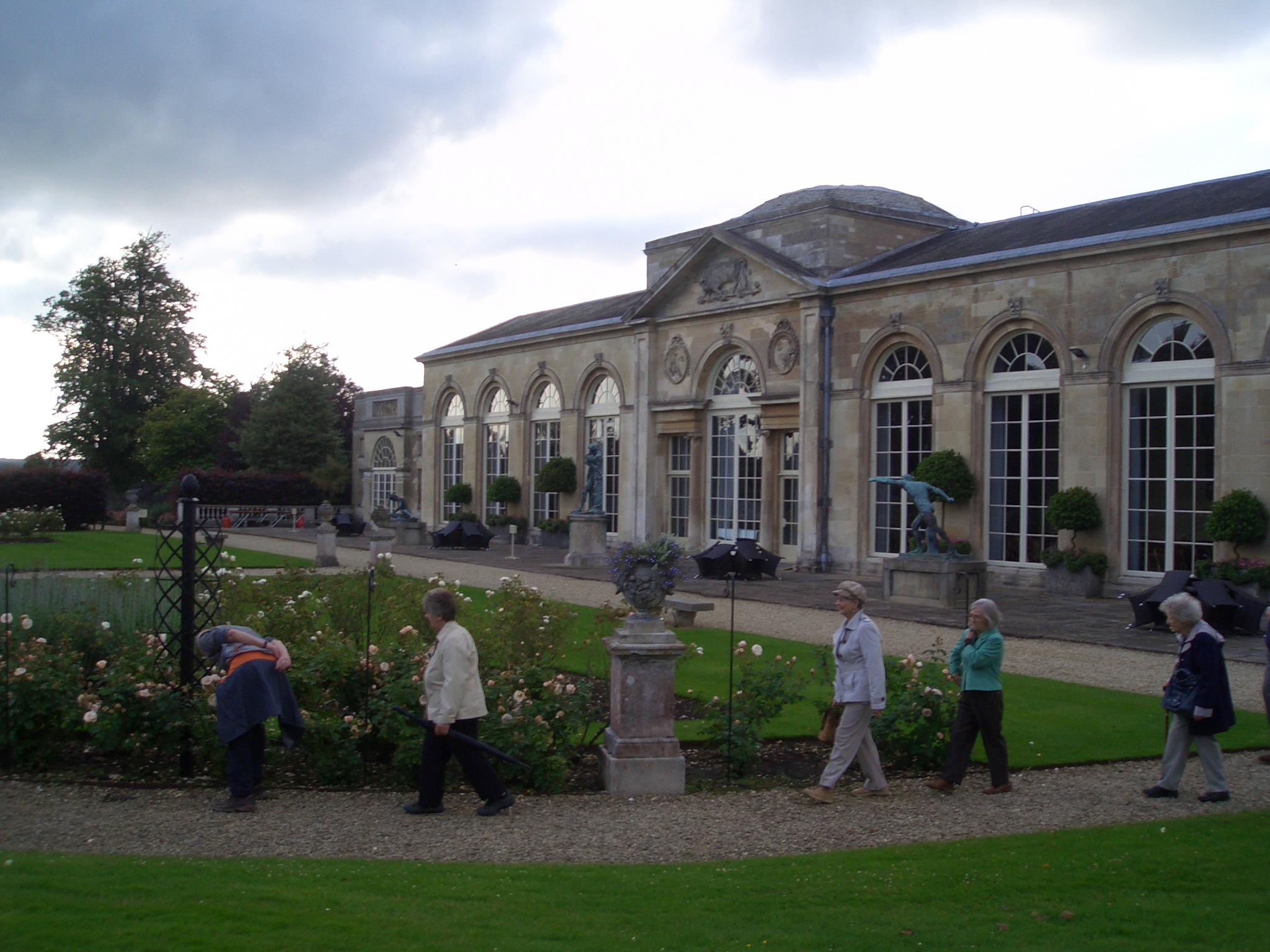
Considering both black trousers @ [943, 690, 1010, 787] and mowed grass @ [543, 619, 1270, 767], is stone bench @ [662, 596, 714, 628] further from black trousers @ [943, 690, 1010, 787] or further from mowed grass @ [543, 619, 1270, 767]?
black trousers @ [943, 690, 1010, 787]

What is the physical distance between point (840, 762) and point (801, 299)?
18058mm

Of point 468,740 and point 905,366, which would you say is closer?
point 468,740

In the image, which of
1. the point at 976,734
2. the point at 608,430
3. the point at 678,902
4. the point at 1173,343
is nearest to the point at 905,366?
the point at 1173,343

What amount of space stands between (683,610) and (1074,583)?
26.0 feet

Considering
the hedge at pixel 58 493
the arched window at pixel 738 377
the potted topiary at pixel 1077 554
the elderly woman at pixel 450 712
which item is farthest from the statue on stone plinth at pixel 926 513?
the hedge at pixel 58 493

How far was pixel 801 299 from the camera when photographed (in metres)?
24.1

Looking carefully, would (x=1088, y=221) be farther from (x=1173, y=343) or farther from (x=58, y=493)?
(x=58, y=493)

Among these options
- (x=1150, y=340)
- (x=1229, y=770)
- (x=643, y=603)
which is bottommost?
(x=1229, y=770)

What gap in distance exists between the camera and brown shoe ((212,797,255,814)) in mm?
6742

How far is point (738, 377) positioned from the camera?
26.9 metres

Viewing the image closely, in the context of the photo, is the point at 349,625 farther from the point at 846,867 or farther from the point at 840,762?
the point at 846,867

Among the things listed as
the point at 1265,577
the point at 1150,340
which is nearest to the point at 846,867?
the point at 1265,577

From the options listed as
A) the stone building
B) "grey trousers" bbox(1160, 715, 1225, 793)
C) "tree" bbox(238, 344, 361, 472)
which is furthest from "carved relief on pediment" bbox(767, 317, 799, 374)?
"tree" bbox(238, 344, 361, 472)

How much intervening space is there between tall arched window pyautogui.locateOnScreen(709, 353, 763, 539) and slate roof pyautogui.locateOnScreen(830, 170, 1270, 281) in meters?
3.71
